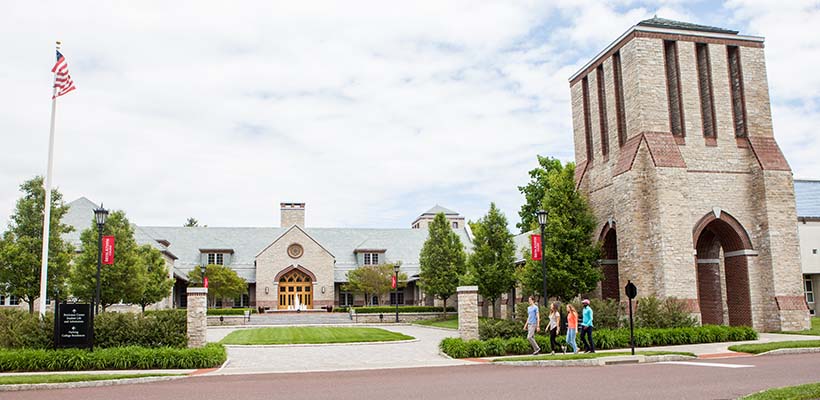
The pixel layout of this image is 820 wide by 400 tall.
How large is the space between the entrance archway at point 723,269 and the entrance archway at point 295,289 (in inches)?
1369

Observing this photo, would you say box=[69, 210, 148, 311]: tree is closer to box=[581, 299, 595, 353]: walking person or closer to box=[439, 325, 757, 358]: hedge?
box=[439, 325, 757, 358]: hedge

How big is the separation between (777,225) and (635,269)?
21.0 feet

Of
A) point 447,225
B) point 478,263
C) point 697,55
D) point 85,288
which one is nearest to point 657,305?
point 697,55

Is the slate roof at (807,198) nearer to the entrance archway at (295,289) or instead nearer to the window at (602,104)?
the window at (602,104)

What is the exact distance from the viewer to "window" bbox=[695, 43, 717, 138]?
28.6m

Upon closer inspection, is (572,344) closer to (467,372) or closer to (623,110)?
(467,372)

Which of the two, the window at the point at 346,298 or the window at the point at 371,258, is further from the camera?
the window at the point at 371,258

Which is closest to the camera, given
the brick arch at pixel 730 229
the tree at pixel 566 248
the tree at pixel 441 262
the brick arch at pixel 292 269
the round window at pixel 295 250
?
Answer: the brick arch at pixel 730 229

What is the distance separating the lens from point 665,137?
2744cm

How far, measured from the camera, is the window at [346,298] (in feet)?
190

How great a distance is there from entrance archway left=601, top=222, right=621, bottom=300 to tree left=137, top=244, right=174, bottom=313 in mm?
25122

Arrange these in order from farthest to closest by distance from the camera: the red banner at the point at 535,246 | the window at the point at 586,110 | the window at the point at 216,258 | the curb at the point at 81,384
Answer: the window at the point at 216,258 < the window at the point at 586,110 < the red banner at the point at 535,246 < the curb at the point at 81,384

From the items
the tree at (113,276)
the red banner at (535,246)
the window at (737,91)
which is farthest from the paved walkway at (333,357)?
the window at (737,91)

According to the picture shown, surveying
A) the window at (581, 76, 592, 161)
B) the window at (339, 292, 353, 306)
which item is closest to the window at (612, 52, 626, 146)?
the window at (581, 76, 592, 161)
